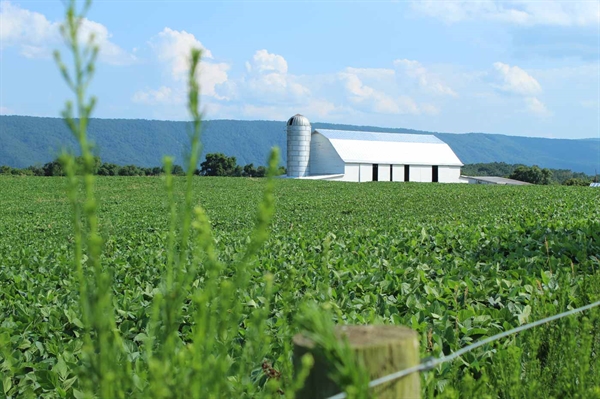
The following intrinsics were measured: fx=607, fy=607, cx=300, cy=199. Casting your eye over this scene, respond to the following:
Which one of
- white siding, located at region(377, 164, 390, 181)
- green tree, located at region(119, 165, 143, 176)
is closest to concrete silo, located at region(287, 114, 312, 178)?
white siding, located at region(377, 164, 390, 181)

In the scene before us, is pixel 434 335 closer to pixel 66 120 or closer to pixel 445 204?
pixel 66 120

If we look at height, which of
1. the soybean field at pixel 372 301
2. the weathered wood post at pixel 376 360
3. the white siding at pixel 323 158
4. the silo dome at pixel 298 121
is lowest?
the soybean field at pixel 372 301

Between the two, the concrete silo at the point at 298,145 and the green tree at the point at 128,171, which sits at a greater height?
the concrete silo at the point at 298,145

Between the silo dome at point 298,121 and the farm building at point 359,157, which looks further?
the silo dome at point 298,121

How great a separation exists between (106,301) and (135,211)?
22.2m

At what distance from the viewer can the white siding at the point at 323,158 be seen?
58.2 metres

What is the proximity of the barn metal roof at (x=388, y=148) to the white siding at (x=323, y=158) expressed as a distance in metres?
0.49

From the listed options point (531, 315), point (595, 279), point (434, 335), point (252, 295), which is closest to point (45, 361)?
point (252, 295)

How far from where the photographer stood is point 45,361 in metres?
4.39

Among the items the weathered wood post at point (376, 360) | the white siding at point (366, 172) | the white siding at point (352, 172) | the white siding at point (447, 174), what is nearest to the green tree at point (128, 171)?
the white siding at point (352, 172)

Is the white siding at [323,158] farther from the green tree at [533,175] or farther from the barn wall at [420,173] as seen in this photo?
the green tree at [533,175]

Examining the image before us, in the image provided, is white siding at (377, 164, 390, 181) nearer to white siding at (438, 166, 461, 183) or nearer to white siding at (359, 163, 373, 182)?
white siding at (359, 163, 373, 182)

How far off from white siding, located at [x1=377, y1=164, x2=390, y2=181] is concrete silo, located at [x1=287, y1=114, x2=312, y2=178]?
723cm

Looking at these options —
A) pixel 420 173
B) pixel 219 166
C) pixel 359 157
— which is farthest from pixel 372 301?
pixel 219 166
